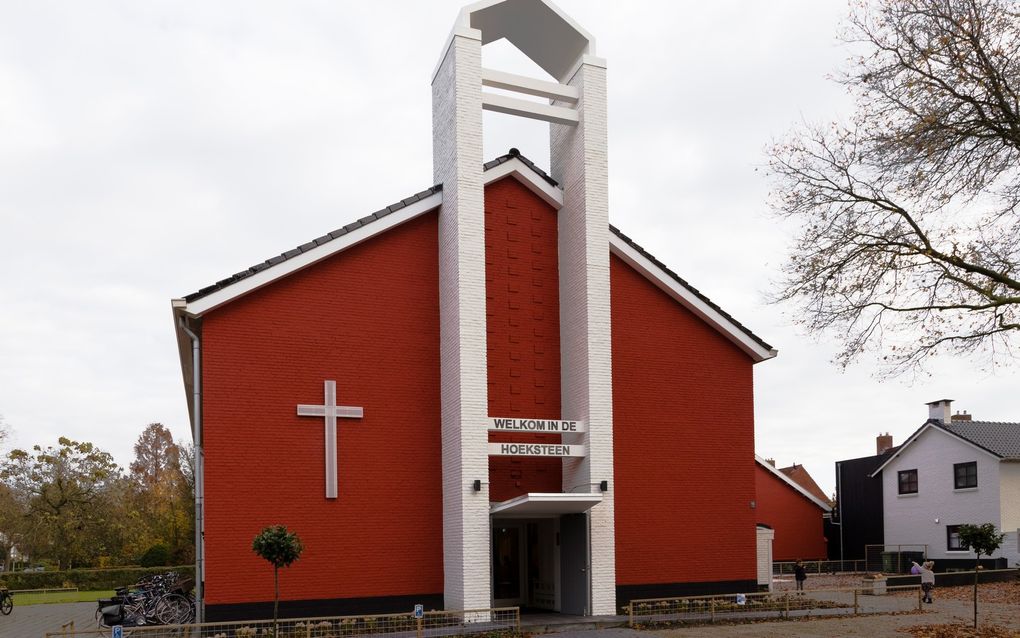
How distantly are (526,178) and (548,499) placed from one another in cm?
783

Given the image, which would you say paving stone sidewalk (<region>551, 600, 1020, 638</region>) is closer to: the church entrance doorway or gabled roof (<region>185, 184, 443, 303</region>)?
the church entrance doorway

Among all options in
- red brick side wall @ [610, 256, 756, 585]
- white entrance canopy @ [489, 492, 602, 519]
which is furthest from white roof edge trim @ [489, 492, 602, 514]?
red brick side wall @ [610, 256, 756, 585]

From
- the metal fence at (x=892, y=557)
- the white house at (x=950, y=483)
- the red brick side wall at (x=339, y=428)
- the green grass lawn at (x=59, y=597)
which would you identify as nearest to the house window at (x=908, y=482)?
the white house at (x=950, y=483)

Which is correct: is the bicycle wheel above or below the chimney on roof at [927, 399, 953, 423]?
below

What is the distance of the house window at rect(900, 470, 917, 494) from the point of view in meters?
39.3

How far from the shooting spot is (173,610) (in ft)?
64.4

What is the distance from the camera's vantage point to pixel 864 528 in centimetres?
4272

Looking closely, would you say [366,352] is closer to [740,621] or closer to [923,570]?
[740,621]

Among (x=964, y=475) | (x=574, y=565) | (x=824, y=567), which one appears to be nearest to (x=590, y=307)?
(x=574, y=565)

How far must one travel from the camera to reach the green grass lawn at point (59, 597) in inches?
1418

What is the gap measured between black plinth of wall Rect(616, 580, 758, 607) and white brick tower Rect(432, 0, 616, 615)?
3.80 ft

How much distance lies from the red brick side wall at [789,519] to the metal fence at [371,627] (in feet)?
82.6

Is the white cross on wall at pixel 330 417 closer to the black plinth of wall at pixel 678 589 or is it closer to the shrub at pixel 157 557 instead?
the black plinth of wall at pixel 678 589

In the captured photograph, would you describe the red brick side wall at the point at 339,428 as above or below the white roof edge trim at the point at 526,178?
below
